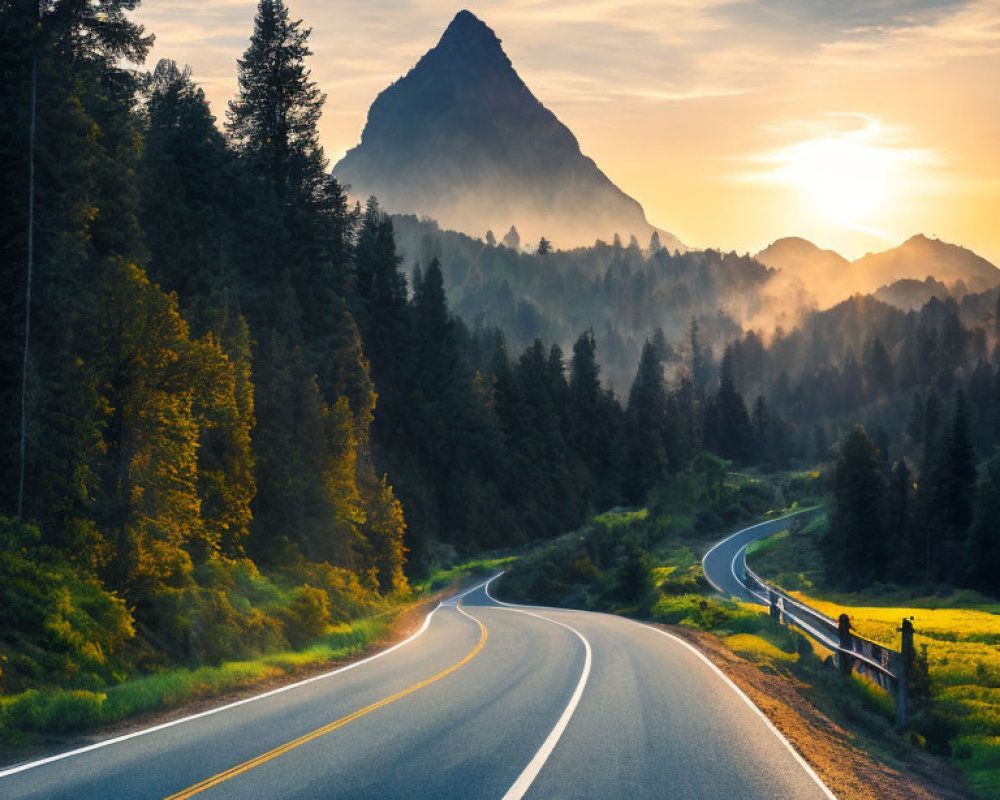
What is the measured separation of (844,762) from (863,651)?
317 inches

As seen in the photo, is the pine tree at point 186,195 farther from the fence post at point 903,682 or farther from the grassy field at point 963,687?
the grassy field at point 963,687

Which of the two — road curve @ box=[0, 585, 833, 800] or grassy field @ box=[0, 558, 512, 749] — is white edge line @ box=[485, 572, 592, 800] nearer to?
road curve @ box=[0, 585, 833, 800]

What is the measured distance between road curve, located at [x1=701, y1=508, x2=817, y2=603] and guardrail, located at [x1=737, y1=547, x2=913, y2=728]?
26.7m

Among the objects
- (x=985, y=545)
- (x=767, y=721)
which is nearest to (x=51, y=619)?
(x=767, y=721)

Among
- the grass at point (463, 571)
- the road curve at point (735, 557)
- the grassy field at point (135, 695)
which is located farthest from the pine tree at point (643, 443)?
the grassy field at point (135, 695)

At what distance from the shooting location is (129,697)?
15.5 meters

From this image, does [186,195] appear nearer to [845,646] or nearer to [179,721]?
[179,721]

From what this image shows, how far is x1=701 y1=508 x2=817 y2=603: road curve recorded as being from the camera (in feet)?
225

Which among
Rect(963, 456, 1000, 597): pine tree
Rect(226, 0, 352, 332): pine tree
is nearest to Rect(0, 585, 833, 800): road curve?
Rect(226, 0, 352, 332): pine tree

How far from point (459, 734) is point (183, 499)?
1701 cm

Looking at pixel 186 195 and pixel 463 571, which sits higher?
pixel 186 195

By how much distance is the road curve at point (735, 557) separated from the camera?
68537 mm

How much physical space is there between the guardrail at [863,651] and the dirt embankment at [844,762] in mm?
1462

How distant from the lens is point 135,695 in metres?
15.7
